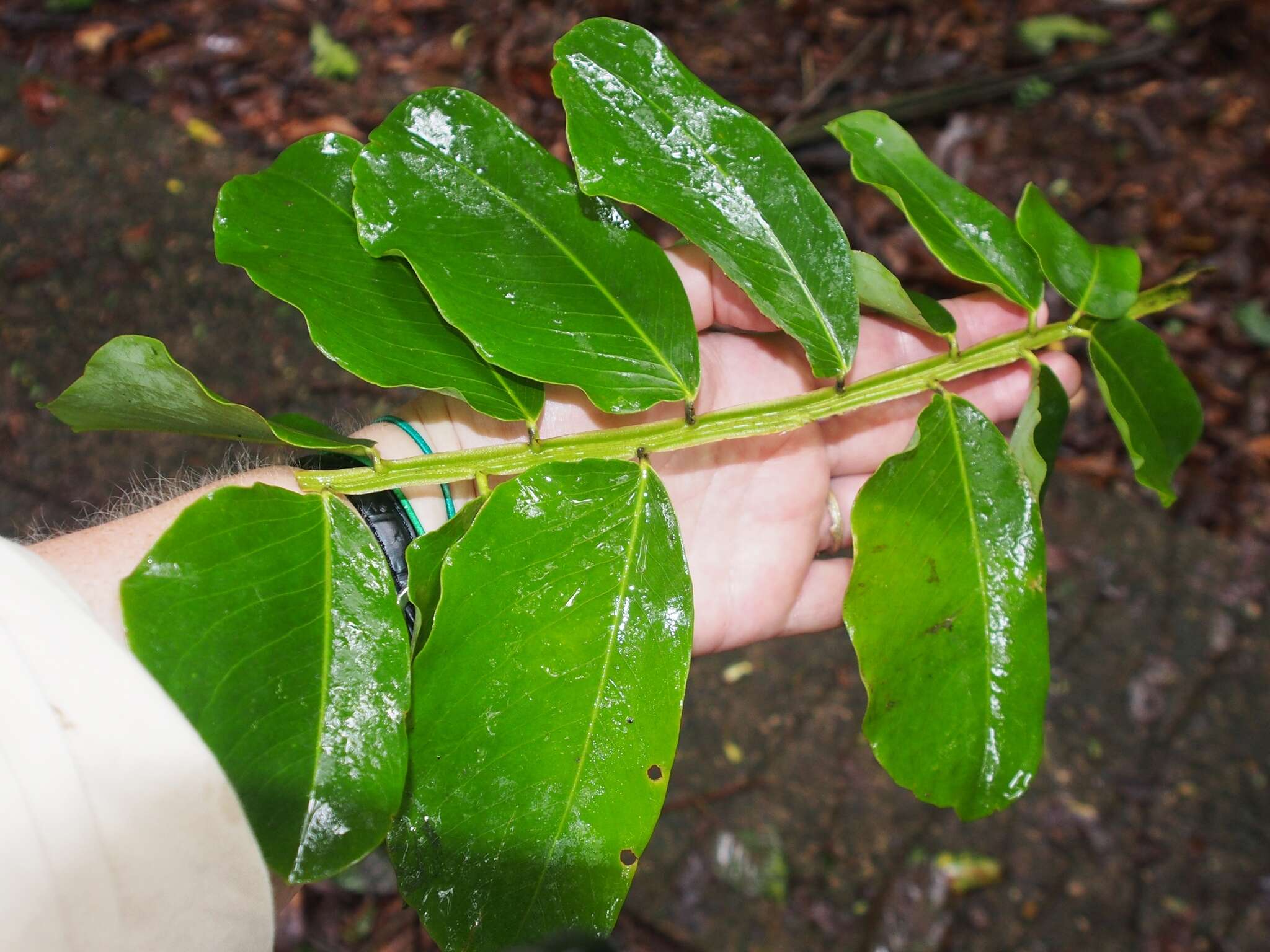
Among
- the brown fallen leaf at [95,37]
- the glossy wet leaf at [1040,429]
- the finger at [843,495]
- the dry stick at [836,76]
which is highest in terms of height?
the brown fallen leaf at [95,37]

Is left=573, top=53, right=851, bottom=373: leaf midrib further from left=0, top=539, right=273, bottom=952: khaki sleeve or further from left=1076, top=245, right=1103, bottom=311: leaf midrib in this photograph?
A: left=0, top=539, right=273, bottom=952: khaki sleeve

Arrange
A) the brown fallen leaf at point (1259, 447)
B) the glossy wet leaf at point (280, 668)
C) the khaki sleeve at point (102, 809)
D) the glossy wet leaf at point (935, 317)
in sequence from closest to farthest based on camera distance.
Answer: the khaki sleeve at point (102, 809) < the glossy wet leaf at point (280, 668) < the glossy wet leaf at point (935, 317) < the brown fallen leaf at point (1259, 447)

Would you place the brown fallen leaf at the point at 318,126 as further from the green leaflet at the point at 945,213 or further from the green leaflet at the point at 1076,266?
the green leaflet at the point at 1076,266

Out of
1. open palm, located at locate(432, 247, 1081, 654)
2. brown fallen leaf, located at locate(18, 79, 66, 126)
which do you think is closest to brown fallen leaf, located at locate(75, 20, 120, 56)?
brown fallen leaf, located at locate(18, 79, 66, 126)

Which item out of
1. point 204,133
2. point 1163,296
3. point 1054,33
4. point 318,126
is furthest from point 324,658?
point 1054,33

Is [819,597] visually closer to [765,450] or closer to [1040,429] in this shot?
[765,450]

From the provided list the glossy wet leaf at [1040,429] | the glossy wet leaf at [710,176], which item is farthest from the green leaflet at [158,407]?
the glossy wet leaf at [1040,429]
